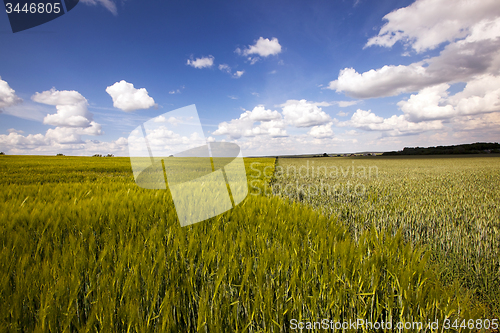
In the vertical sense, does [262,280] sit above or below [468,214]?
above

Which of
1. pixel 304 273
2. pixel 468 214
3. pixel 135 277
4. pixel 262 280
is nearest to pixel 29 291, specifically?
pixel 135 277

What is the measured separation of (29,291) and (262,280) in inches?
54.3

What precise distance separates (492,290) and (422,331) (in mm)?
1493

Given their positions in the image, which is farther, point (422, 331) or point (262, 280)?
point (262, 280)

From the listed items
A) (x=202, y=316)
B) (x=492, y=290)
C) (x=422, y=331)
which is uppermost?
(x=202, y=316)

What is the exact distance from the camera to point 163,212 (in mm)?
2900

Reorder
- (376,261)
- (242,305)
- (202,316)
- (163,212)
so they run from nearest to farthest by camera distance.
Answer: (202,316)
(242,305)
(376,261)
(163,212)

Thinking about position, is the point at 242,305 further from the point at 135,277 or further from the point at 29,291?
the point at 29,291

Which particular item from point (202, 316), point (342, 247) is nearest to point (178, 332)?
point (202, 316)

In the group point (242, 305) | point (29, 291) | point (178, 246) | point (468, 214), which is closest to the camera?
point (29, 291)

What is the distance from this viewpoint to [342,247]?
1.58 m

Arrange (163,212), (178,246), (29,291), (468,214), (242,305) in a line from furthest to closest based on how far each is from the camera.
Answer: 1. (468,214)
2. (163,212)
3. (178,246)
4. (242,305)
5. (29,291)

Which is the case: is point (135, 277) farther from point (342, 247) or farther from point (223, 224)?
point (342, 247)

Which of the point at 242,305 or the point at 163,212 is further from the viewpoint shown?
the point at 163,212
